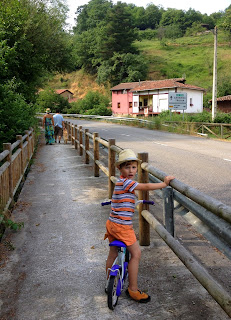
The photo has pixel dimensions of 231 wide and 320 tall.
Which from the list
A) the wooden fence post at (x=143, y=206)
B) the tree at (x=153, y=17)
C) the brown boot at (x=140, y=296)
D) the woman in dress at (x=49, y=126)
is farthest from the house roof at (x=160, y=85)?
the tree at (x=153, y=17)

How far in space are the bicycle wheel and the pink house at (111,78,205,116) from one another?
49.6m

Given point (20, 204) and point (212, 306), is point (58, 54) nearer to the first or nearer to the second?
point (20, 204)

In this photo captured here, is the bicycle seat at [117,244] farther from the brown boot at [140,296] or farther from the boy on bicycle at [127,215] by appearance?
the brown boot at [140,296]

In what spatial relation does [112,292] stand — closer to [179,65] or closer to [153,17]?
[179,65]

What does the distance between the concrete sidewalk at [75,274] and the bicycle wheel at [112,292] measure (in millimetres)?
67

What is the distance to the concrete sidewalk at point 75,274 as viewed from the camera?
10.3 feet

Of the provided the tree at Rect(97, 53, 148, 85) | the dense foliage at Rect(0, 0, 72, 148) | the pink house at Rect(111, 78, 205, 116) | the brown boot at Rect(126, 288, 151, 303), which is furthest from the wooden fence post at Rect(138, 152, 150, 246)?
the tree at Rect(97, 53, 148, 85)

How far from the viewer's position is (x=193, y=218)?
3084 mm

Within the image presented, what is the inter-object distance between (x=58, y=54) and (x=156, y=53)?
83.2 metres

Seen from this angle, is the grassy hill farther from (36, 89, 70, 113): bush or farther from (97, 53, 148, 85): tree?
(36, 89, 70, 113): bush

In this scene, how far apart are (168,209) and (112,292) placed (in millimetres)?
990

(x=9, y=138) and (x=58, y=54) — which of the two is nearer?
(x=9, y=138)

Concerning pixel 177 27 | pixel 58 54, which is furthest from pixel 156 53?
pixel 58 54

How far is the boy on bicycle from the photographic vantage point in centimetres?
328
